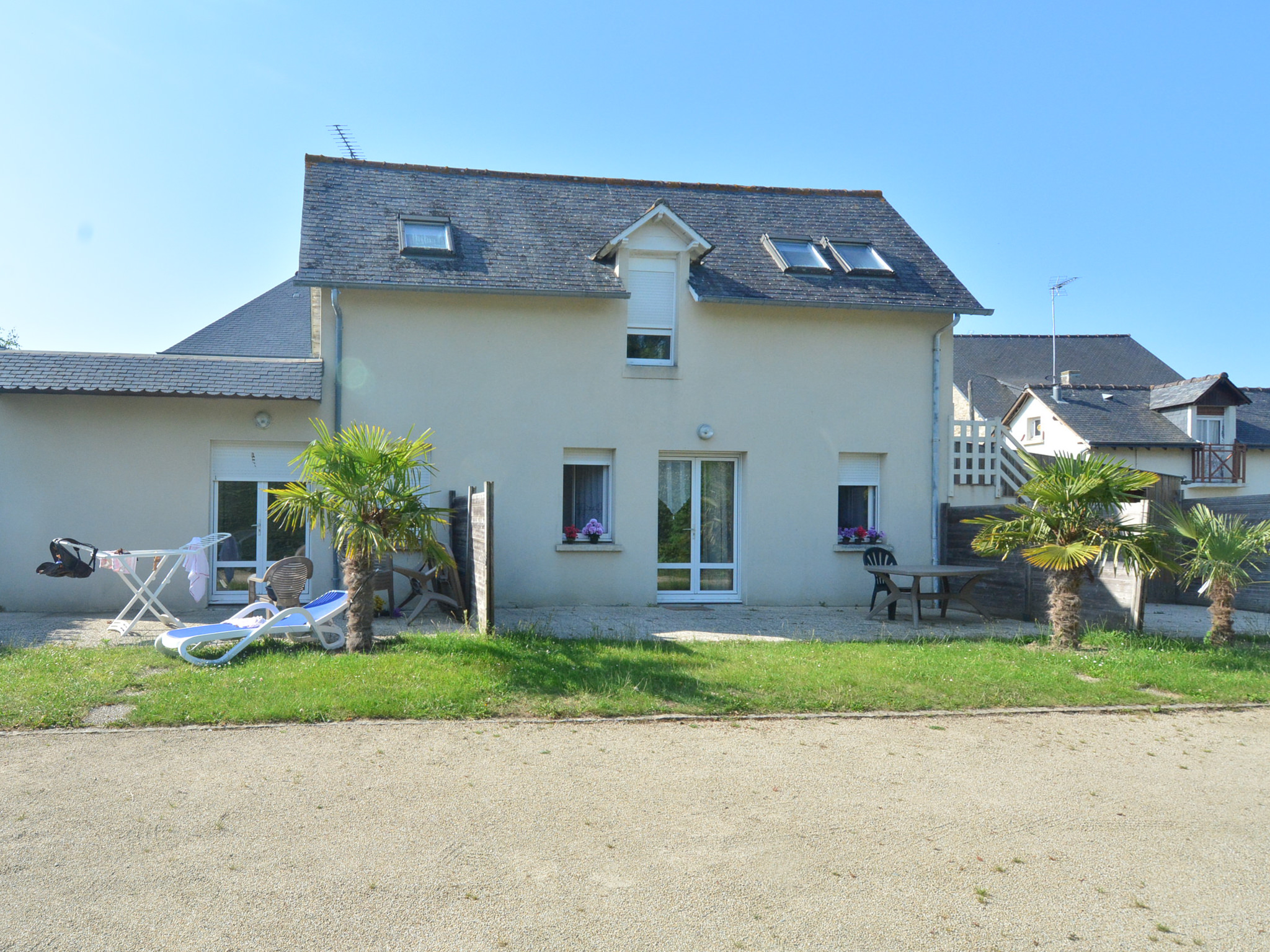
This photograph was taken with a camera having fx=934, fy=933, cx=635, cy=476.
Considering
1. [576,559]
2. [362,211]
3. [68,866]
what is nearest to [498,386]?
[576,559]

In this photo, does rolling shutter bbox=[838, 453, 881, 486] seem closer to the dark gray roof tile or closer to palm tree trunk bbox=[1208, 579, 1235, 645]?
palm tree trunk bbox=[1208, 579, 1235, 645]

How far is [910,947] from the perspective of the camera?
3490mm

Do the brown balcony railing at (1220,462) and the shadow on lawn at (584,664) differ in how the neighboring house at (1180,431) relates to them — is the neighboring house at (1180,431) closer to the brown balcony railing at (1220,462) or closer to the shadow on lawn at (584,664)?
the brown balcony railing at (1220,462)

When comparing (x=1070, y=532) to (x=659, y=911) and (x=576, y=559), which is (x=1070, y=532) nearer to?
(x=576, y=559)

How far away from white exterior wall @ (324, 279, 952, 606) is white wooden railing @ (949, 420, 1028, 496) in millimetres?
782

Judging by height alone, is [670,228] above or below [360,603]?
above

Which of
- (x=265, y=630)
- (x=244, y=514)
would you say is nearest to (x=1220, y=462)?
(x=244, y=514)

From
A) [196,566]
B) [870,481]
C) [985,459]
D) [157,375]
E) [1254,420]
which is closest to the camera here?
[196,566]

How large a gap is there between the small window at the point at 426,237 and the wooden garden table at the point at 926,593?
7615 millimetres

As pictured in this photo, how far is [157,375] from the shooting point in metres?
12.1

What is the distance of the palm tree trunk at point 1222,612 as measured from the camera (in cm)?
982

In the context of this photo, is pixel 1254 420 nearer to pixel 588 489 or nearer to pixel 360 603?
pixel 588 489

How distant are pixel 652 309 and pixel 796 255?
2.84 meters

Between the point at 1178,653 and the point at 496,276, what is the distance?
9617 millimetres
